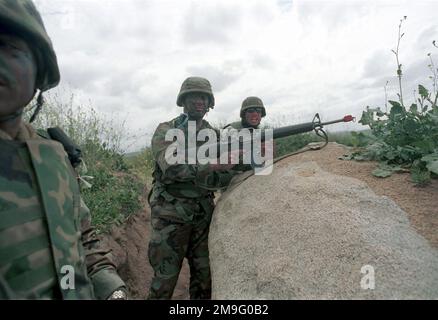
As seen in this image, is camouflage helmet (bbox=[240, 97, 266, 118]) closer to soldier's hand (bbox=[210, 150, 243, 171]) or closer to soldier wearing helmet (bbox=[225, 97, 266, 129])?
soldier wearing helmet (bbox=[225, 97, 266, 129])

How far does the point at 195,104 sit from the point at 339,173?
1.75 meters

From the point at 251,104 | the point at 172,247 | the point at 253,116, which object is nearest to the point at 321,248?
the point at 172,247

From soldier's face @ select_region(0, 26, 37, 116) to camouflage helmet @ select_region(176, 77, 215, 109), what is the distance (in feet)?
7.77

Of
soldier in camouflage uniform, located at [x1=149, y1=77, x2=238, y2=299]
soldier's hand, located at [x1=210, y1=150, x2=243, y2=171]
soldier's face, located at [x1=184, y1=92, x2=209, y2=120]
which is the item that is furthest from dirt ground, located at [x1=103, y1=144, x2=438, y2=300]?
soldier's face, located at [x1=184, y1=92, x2=209, y2=120]

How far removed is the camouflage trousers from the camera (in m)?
3.39

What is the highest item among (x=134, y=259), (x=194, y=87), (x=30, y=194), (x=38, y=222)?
(x=194, y=87)

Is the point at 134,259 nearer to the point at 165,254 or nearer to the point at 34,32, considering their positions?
the point at 165,254

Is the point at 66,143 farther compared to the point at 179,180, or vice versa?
the point at 179,180

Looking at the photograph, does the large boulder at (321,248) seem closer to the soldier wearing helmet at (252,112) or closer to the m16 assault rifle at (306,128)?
the m16 assault rifle at (306,128)

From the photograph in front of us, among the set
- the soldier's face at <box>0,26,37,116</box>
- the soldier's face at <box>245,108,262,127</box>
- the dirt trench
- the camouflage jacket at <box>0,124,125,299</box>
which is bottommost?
the dirt trench

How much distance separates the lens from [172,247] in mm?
3416

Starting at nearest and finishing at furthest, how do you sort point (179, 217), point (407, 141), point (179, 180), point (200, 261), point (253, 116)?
1. point (407, 141)
2. point (179, 180)
3. point (179, 217)
4. point (200, 261)
5. point (253, 116)

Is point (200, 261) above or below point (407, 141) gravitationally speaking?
below

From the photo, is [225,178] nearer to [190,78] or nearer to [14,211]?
[190,78]
